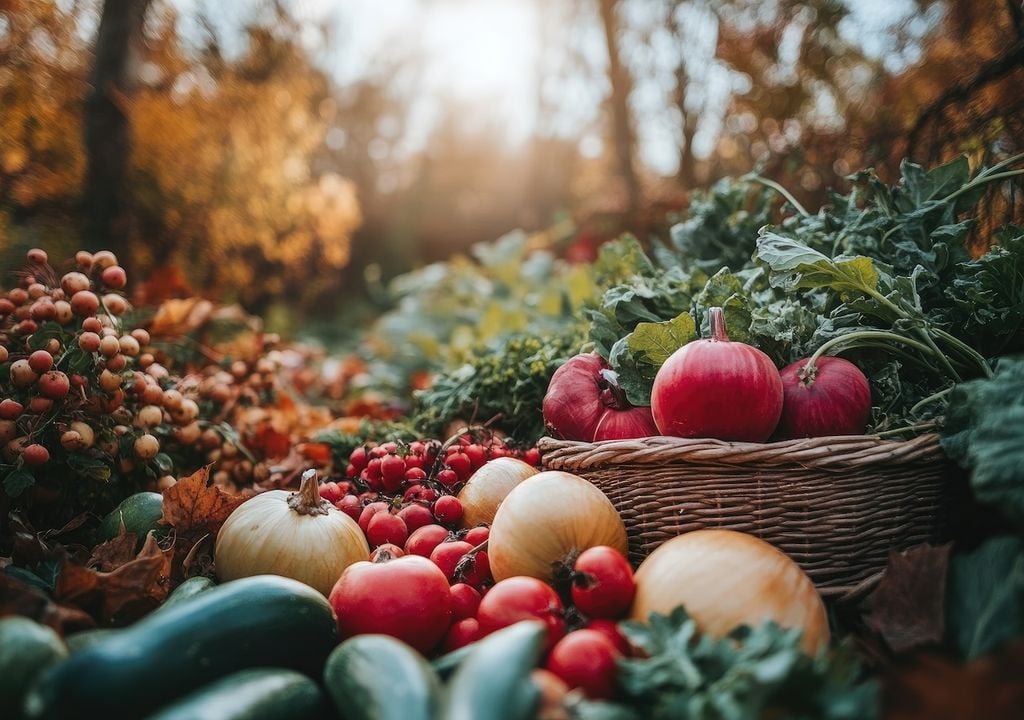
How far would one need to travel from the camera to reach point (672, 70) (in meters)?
6.18

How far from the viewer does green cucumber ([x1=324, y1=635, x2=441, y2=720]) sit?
1016 millimetres

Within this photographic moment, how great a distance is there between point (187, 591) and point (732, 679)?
46.5 inches

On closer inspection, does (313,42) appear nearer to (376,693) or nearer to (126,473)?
(126,473)

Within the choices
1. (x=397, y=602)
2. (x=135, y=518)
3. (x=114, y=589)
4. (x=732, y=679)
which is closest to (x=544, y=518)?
(x=397, y=602)

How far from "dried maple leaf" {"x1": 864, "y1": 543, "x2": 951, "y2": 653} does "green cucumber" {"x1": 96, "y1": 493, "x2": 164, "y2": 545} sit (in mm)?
1740

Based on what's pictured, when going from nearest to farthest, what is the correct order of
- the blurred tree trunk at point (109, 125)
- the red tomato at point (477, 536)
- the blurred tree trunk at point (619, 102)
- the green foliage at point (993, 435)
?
the green foliage at point (993, 435) → the red tomato at point (477, 536) → the blurred tree trunk at point (109, 125) → the blurred tree trunk at point (619, 102)

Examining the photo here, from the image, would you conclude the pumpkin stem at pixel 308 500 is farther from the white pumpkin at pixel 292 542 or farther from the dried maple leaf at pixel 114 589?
the dried maple leaf at pixel 114 589

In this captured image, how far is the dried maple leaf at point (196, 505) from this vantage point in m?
1.74

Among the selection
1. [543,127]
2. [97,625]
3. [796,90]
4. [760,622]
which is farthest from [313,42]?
[760,622]

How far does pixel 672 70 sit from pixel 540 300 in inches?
141

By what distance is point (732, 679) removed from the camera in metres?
0.99

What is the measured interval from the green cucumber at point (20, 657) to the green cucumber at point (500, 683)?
67 centimetres

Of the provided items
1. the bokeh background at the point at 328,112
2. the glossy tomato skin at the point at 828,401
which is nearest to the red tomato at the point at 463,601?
the glossy tomato skin at the point at 828,401

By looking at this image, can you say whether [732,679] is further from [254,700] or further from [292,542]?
[292,542]
